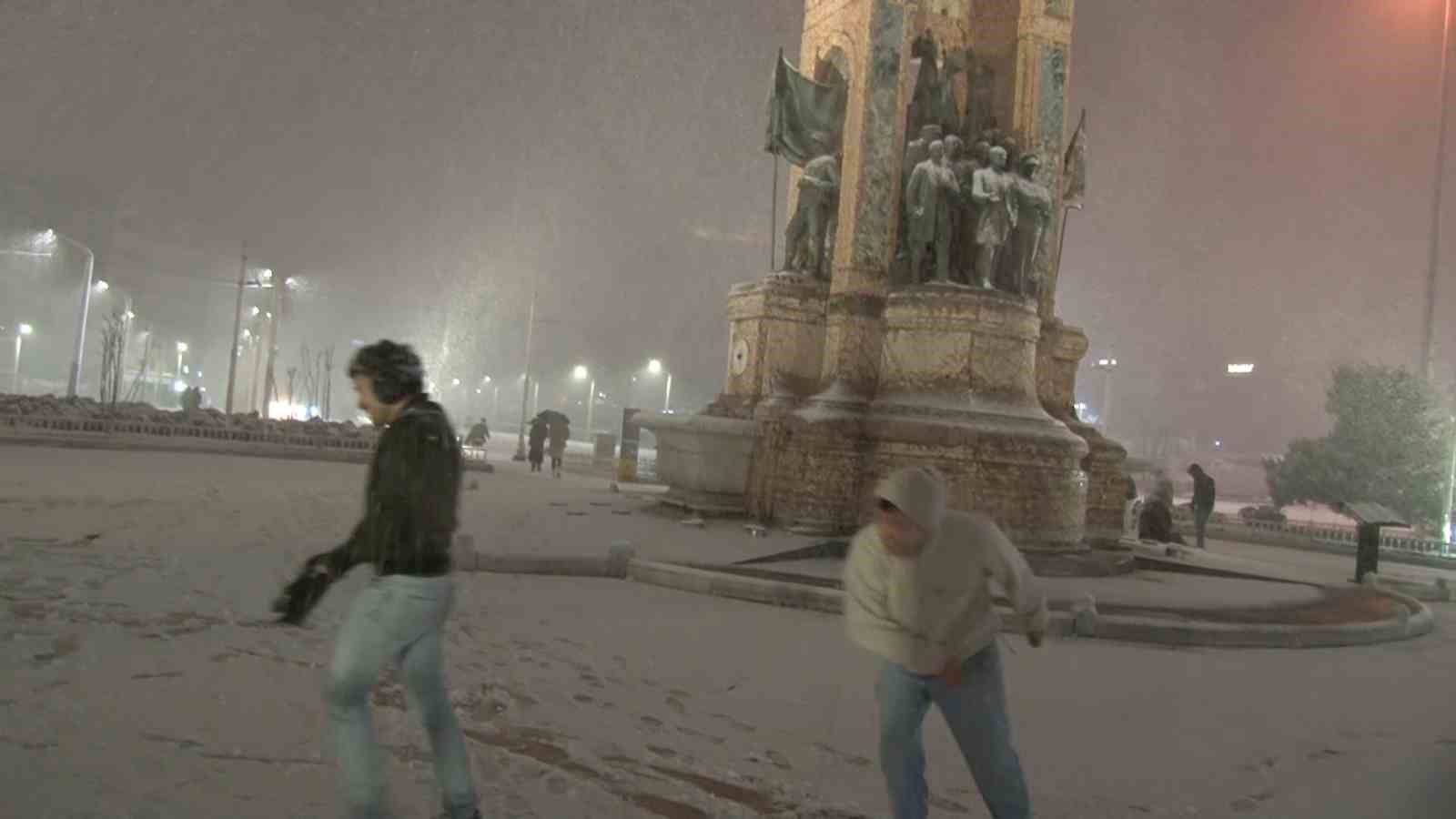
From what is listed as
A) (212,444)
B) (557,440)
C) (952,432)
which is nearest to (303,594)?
(952,432)

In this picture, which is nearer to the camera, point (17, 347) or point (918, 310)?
point (918, 310)

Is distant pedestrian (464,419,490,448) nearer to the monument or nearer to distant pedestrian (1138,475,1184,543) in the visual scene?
the monument

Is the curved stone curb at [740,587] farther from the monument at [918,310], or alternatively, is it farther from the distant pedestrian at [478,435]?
the distant pedestrian at [478,435]

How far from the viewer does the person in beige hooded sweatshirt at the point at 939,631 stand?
3037 mm

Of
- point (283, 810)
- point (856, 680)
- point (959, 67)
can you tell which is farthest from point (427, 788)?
point (959, 67)

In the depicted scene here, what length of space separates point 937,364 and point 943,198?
2.03 m

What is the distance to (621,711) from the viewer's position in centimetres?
474

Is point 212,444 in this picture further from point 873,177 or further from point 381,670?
point 381,670

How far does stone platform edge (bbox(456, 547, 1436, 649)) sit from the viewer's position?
734cm

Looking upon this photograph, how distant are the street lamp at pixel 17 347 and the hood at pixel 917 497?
61.5 m

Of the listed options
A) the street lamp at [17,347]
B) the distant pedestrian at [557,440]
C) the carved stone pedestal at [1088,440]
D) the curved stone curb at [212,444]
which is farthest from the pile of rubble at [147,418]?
the street lamp at [17,347]

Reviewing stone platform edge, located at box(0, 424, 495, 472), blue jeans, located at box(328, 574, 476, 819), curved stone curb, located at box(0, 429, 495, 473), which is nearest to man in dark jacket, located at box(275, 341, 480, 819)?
blue jeans, located at box(328, 574, 476, 819)

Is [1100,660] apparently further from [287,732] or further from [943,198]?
[943,198]

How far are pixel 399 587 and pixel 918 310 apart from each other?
8.96 meters
